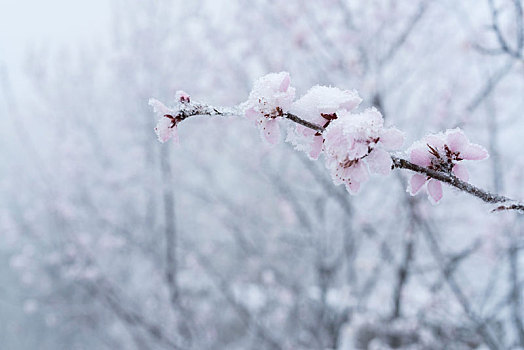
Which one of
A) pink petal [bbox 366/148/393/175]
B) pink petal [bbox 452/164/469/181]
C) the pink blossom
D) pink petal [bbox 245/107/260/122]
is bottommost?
pink petal [bbox 366/148/393/175]

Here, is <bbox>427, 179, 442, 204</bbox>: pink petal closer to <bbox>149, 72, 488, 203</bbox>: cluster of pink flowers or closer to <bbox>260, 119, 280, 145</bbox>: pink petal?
<bbox>149, 72, 488, 203</bbox>: cluster of pink flowers

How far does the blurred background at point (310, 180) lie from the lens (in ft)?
11.2

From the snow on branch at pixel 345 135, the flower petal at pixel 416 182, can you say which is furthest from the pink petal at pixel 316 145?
the flower petal at pixel 416 182

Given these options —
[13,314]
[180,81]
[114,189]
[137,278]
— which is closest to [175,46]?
[180,81]

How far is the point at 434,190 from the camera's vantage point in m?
0.83

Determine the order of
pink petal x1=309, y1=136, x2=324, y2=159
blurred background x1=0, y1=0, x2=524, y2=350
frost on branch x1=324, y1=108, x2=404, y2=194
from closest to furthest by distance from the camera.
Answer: frost on branch x1=324, y1=108, x2=404, y2=194 < pink petal x1=309, y1=136, x2=324, y2=159 < blurred background x1=0, y1=0, x2=524, y2=350

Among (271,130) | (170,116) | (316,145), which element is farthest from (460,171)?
(170,116)

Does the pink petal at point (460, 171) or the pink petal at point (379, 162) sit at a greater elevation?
the pink petal at point (460, 171)

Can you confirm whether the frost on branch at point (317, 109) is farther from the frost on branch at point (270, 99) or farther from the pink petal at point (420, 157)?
the pink petal at point (420, 157)

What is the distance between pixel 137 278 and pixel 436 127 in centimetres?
1017

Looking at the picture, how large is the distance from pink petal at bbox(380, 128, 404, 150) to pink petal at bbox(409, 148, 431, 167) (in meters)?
0.08

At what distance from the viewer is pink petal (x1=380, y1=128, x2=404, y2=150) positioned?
72 cm

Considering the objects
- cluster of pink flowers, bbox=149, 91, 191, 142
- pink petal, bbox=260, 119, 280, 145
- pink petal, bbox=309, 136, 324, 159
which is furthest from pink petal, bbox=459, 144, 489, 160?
cluster of pink flowers, bbox=149, 91, 191, 142

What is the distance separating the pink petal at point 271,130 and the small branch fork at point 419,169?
0.15ft
